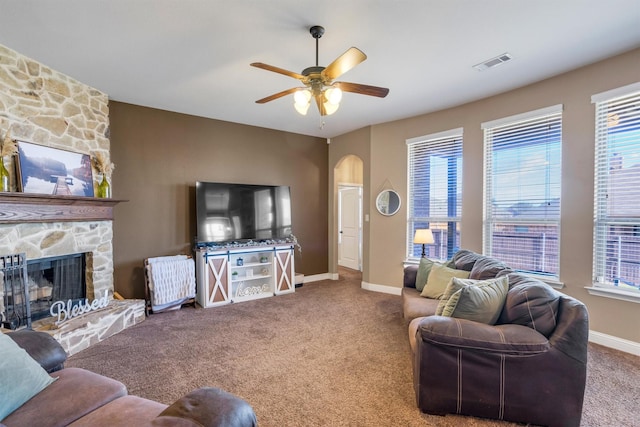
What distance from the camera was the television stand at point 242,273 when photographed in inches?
166

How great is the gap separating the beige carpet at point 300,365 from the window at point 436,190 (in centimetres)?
128

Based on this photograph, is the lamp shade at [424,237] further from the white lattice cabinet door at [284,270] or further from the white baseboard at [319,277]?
the white baseboard at [319,277]

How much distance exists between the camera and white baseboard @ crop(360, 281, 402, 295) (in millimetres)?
4807

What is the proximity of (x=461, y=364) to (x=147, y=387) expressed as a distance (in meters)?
2.29

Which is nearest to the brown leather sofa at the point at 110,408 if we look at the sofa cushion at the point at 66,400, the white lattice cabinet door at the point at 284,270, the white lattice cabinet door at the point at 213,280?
the sofa cushion at the point at 66,400

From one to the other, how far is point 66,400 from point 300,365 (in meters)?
1.66

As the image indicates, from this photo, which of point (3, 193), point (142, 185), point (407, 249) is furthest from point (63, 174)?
point (407, 249)

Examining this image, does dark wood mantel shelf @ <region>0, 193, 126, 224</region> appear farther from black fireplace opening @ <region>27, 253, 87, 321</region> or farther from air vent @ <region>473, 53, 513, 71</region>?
air vent @ <region>473, 53, 513, 71</region>

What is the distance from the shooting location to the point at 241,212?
461cm

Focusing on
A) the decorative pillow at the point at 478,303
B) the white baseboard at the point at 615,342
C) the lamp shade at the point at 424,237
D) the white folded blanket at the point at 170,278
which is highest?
the lamp shade at the point at 424,237

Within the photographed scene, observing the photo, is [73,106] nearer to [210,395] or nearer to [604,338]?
[210,395]

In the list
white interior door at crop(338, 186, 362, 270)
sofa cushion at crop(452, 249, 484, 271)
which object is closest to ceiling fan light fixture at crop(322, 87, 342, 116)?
sofa cushion at crop(452, 249, 484, 271)

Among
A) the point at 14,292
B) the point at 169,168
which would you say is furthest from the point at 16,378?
the point at 169,168

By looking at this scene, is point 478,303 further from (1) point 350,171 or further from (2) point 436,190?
(1) point 350,171
